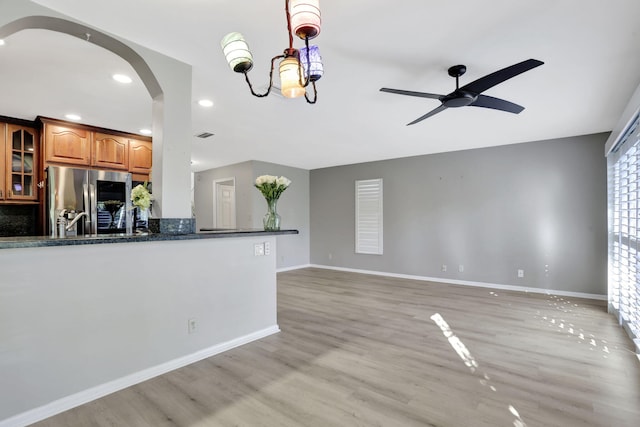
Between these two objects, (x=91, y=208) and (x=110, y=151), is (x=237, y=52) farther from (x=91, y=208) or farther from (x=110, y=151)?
(x=110, y=151)

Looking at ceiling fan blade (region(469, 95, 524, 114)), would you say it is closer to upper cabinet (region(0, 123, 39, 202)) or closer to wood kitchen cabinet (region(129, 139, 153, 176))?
wood kitchen cabinet (region(129, 139, 153, 176))

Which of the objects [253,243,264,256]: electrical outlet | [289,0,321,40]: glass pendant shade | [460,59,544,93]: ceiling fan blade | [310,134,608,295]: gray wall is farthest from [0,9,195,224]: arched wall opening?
[310,134,608,295]: gray wall

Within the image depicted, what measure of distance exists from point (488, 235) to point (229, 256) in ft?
15.1

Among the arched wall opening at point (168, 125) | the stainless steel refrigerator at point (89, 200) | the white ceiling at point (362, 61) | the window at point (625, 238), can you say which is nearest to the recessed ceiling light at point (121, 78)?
the white ceiling at point (362, 61)

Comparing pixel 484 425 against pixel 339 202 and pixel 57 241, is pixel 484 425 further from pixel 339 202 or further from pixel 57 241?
pixel 339 202

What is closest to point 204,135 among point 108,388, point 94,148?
point 94,148

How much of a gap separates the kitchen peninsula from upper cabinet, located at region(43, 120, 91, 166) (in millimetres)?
2503

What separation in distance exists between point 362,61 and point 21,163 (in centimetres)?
427

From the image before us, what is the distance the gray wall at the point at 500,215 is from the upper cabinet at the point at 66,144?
4.92 metres

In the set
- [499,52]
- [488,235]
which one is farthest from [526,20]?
[488,235]

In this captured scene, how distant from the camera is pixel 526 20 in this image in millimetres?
1991

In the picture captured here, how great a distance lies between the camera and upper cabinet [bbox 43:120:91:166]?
3752 millimetres

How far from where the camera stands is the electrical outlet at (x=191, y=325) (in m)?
2.53

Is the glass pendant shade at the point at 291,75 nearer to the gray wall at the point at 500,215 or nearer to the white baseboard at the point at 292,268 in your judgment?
the gray wall at the point at 500,215
